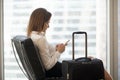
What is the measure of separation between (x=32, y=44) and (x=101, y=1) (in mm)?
1486

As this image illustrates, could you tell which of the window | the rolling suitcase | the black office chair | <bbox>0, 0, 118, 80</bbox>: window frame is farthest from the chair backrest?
<bbox>0, 0, 118, 80</bbox>: window frame

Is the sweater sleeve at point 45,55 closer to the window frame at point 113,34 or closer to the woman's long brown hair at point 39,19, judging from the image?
the woman's long brown hair at point 39,19

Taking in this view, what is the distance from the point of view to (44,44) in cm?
204

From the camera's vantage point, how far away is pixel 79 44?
3.06m

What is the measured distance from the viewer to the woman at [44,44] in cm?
204

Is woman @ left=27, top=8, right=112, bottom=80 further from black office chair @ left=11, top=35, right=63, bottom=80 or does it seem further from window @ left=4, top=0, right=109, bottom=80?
window @ left=4, top=0, right=109, bottom=80

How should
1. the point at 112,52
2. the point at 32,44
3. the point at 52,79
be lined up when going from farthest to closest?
the point at 112,52, the point at 52,79, the point at 32,44

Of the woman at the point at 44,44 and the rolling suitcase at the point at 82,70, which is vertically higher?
the woman at the point at 44,44

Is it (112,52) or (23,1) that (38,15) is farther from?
(112,52)

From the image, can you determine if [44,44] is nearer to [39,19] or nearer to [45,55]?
[45,55]

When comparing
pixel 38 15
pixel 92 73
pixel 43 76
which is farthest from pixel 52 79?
pixel 38 15

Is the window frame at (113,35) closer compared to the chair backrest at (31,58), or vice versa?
the chair backrest at (31,58)

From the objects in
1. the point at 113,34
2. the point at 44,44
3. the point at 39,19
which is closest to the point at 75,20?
the point at 113,34

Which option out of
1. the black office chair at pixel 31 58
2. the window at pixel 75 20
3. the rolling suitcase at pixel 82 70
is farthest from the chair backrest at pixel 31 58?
the window at pixel 75 20
